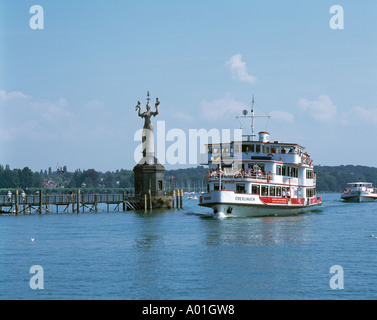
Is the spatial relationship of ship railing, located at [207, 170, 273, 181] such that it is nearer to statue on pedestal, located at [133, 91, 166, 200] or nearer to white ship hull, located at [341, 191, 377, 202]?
statue on pedestal, located at [133, 91, 166, 200]

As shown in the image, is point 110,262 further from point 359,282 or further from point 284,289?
point 359,282

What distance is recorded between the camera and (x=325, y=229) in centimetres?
5047

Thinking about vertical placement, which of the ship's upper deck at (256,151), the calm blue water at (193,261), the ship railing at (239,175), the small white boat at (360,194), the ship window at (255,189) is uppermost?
the ship's upper deck at (256,151)

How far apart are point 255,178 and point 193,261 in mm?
27120

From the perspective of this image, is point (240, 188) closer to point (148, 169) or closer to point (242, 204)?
point (242, 204)

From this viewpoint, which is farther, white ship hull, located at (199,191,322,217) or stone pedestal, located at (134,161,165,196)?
stone pedestal, located at (134,161,165,196)

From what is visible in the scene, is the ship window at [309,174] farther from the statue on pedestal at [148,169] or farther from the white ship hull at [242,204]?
the statue on pedestal at [148,169]

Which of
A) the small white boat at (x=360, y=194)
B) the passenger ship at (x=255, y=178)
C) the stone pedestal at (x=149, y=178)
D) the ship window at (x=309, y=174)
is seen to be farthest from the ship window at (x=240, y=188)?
the small white boat at (x=360, y=194)

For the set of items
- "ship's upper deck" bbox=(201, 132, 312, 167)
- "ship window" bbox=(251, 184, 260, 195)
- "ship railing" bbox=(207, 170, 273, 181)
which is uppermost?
"ship's upper deck" bbox=(201, 132, 312, 167)

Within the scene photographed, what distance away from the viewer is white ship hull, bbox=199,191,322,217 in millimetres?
54750

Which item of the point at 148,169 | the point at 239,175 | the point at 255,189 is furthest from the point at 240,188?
the point at 148,169

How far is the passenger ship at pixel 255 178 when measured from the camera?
55722mm

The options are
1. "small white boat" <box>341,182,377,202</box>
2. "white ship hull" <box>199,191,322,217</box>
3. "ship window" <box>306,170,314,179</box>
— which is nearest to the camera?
"white ship hull" <box>199,191,322,217</box>

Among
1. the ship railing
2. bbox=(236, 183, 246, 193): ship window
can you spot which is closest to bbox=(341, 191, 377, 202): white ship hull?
the ship railing
